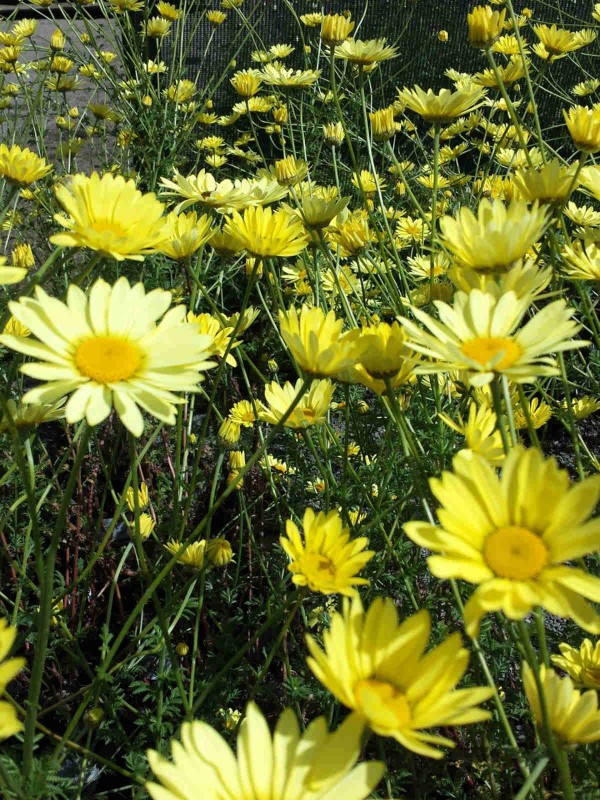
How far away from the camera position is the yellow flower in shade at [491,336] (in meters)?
0.84

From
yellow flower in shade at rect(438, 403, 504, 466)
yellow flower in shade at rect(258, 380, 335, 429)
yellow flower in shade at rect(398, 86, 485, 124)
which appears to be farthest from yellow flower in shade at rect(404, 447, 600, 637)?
yellow flower in shade at rect(398, 86, 485, 124)

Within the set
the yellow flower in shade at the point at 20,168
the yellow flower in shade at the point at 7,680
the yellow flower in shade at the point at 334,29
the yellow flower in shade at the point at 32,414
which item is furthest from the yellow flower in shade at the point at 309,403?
the yellow flower in shade at the point at 334,29

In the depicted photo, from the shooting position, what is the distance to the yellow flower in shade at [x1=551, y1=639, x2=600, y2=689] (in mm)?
960

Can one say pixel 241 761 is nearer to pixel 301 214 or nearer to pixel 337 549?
pixel 337 549

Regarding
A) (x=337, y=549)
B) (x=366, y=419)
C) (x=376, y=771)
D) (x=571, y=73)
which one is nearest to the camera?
(x=376, y=771)

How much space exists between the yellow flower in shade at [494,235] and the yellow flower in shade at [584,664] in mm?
535

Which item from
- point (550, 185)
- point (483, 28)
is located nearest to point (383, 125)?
point (483, 28)

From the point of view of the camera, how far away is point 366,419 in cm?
198

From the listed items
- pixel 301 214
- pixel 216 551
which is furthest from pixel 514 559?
pixel 301 214

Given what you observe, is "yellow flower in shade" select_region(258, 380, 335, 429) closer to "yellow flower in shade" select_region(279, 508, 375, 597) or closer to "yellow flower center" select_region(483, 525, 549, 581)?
"yellow flower in shade" select_region(279, 508, 375, 597)

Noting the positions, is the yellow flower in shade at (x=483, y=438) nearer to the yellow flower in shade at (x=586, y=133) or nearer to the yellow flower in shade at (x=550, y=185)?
the yellow flower in shade at (x=550, y=185)

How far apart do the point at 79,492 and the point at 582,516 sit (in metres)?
1.85

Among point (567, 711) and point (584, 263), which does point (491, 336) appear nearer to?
point (567, 711)

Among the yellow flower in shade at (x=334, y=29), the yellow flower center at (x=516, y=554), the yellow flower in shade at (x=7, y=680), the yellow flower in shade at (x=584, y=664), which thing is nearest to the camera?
the yellow flower in shade at (x=7, y=680)
